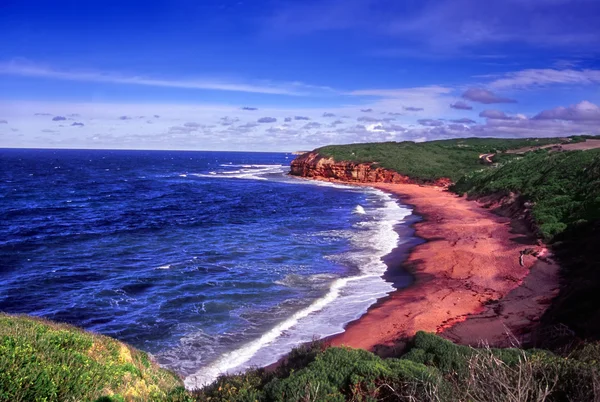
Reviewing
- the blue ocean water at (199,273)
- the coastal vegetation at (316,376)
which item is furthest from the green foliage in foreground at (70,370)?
the blue ocean water at (199,273)

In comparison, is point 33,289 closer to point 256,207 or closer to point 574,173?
point 256,207

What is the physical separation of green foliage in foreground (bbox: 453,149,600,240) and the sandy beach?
2289 millimetres

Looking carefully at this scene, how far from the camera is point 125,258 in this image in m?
26.1

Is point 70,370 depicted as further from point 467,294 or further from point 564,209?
point 564,209

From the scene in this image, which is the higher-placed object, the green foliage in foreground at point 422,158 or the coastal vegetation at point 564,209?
the green foliage in foreground at point 422,158

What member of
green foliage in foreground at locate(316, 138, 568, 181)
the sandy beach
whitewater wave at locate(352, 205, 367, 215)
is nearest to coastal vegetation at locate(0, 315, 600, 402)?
the sandy beach

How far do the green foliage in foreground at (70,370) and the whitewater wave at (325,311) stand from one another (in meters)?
2.65

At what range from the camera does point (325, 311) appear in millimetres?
17797

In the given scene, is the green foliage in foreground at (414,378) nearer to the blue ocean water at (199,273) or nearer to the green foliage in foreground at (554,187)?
the blue ocean water at (199,273)

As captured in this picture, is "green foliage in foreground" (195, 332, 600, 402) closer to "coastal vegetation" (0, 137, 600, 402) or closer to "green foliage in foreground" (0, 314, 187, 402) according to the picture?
"coastal vegetation" (0, 137, 600, 402)

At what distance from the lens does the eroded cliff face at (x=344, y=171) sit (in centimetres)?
7996

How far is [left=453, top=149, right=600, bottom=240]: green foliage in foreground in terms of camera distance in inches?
1042

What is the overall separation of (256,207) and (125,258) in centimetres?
2354

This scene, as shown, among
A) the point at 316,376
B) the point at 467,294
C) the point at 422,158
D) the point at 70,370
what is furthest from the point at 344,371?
the point at 422,158
